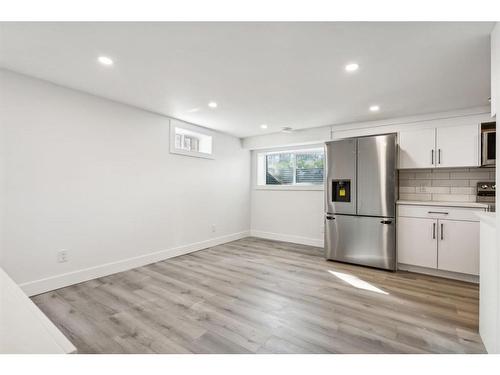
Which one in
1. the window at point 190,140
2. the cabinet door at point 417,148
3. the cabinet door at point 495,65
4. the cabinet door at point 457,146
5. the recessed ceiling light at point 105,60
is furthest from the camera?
the window at point 190,140

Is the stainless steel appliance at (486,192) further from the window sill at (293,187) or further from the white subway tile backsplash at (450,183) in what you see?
the window sill at (293,187)

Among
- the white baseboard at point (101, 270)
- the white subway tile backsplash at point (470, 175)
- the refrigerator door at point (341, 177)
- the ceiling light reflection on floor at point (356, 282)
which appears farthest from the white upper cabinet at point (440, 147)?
the white baseboard at point (101, 270)

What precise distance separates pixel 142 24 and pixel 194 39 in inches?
13.9

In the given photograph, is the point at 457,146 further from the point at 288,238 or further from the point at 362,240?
the point at 288,238

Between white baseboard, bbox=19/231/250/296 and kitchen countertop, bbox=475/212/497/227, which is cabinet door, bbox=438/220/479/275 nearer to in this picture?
kitchen countertop, bbox=475/212/497/227

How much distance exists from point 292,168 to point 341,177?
161 cm

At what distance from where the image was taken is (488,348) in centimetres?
162

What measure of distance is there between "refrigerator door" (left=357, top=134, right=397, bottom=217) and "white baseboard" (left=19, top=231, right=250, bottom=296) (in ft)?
9.23

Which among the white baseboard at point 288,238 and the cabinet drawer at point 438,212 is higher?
the cabinet drawer at point 438,212

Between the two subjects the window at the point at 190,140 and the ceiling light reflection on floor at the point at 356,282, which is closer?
the ceiling light reflection on floor at the point at 356,282

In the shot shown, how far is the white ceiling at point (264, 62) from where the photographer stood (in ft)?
5.51

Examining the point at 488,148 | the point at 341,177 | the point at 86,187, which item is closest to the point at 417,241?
the point at 341,177

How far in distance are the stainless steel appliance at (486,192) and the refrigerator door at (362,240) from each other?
118 cm
